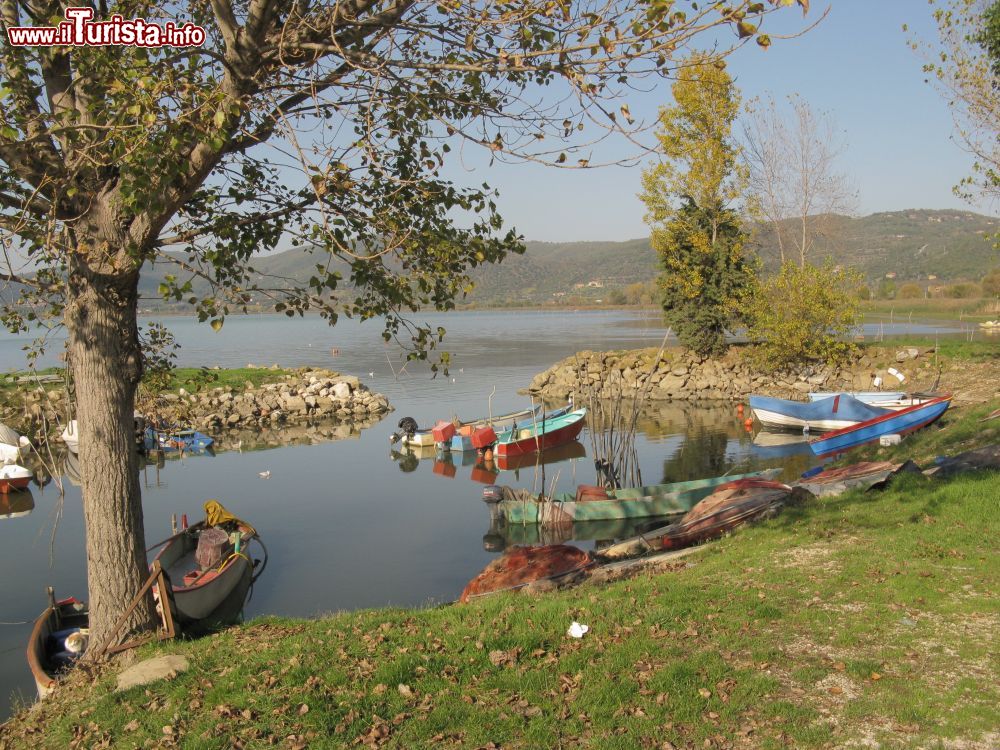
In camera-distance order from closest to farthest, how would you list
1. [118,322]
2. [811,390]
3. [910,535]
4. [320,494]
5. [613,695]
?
[613,695]
[118,322]
[910,535]
[320,494]
[811,390]

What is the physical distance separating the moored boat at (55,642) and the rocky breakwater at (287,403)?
2524 cm

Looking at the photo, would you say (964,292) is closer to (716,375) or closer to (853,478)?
(716,375)

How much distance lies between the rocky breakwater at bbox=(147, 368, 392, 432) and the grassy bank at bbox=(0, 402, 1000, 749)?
2941cm

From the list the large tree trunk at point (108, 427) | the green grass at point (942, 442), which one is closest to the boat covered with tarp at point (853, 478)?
the green grass at point (942, 442)

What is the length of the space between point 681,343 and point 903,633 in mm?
36237

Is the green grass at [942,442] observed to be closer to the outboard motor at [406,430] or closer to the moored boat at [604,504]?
the moored boat at [604,504]

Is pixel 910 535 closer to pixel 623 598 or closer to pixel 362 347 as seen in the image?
pixel 623 598

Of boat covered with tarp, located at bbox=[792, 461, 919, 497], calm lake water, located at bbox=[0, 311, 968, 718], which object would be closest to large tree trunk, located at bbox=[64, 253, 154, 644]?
calm lake water, located at bbox=[0, 311, 968, 718]

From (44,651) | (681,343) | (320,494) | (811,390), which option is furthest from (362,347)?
(44,651)

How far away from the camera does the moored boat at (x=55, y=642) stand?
9.36 m

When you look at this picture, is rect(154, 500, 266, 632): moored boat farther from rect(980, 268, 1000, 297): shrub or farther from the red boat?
rect(980, 268, 1000, 297): shrub

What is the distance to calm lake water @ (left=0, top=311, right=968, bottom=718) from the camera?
15344 millimetres

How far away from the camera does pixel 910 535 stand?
33.1 ft

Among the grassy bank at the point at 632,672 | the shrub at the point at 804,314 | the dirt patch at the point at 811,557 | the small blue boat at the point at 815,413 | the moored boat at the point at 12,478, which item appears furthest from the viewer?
the shrub at the point at 804,314
